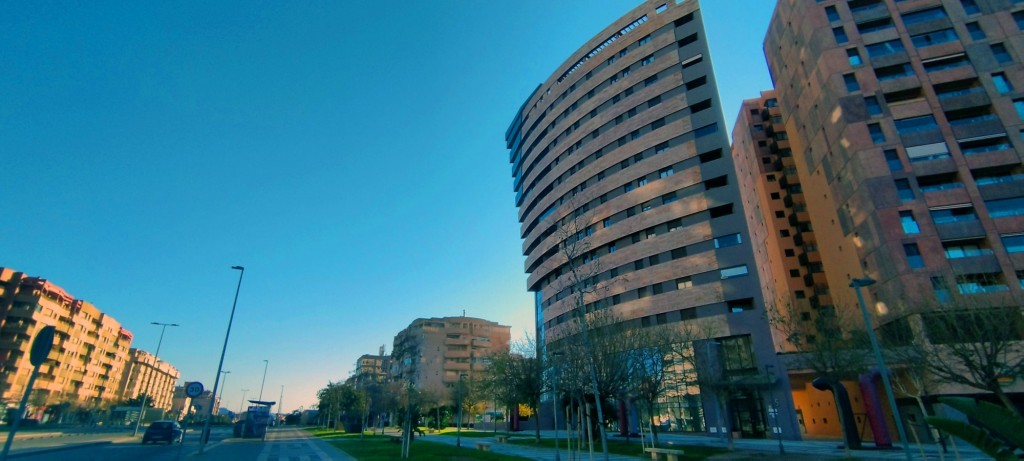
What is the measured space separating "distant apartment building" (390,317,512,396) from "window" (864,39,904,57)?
75.0 metres

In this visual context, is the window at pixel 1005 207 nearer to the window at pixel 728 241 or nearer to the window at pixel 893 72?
the window at pixel 893 72

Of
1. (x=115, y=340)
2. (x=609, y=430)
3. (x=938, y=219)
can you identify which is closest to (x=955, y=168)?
(x=938, y=219)

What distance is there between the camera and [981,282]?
32531 mm

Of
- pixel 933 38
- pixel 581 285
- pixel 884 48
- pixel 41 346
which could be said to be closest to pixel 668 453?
pixel 581 285

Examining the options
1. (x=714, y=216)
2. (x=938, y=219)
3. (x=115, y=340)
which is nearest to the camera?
(x=938, y=219)

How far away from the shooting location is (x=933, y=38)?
139 feet

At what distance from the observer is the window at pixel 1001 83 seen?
38.2 m

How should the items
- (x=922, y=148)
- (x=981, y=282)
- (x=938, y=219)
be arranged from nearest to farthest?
1. (x=981, y=282)
2. (x=938, y=219)
3. (x=922, y=148)

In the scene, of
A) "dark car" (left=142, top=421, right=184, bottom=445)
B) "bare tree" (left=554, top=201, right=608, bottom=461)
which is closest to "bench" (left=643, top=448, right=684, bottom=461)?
"bare tree" (left=554, top=201, right=608, bottom=461)

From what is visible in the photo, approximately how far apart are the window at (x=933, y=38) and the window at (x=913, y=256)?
22.2 m

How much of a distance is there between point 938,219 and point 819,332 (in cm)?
2182

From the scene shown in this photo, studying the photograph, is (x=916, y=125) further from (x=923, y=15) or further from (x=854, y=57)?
(x=923, y=15)

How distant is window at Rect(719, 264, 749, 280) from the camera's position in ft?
127

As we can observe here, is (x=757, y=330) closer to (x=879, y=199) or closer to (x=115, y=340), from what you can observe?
(x=879, y=199)
